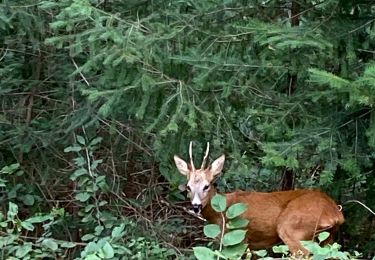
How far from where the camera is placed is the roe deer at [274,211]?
→ 6.68 m

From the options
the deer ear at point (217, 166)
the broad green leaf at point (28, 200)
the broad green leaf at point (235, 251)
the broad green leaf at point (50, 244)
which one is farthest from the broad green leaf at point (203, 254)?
the broad green leaf at point (28, 200)

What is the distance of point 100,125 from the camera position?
8.48 metres

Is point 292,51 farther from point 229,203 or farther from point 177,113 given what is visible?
point 229,203

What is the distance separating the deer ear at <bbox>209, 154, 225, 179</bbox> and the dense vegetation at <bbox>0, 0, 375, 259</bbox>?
159mm

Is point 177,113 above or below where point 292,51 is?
below

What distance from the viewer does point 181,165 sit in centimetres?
681

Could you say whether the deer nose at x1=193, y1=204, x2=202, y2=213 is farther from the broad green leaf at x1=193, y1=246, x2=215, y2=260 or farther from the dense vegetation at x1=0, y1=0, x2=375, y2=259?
the broad green leaf at x1=193, y1=246, x2=215, y2=260

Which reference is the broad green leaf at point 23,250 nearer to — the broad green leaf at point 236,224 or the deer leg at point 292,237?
the broad green leaf at point 236,224

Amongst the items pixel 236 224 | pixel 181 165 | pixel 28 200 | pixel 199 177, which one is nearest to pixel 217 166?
pixel 199 177

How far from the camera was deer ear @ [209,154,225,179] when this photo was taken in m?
6.73

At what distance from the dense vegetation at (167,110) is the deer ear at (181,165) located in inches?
7.5

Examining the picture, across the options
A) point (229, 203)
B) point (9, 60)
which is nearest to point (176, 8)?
point (229, 203)

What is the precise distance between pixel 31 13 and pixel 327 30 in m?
2.90

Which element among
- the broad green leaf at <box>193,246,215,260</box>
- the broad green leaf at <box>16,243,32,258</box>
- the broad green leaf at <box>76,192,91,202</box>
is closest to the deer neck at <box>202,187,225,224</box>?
the broad green leaf at <box>76,192,91,202</box>
